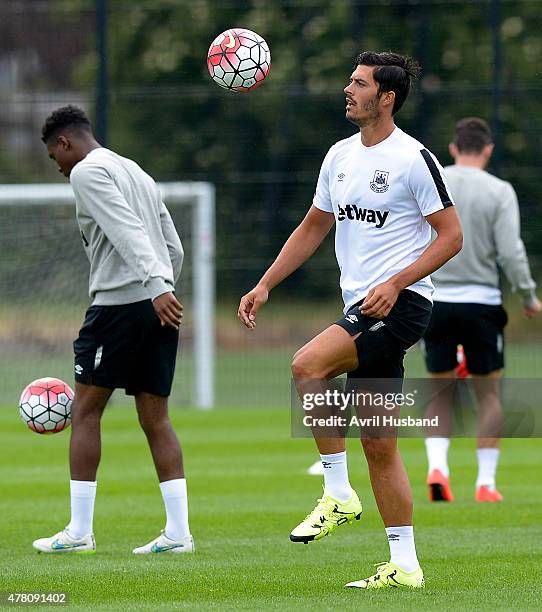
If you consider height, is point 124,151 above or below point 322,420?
above

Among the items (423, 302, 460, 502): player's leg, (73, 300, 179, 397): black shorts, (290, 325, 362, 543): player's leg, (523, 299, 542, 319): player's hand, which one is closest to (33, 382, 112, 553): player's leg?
(73, 300, 179, 397): black shorts

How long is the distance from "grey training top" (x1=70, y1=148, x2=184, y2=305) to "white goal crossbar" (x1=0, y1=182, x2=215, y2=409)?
32.6 feet

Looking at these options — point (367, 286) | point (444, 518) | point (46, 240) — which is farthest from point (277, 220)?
point (367, 286)

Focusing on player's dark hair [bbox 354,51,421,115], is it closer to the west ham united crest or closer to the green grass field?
the west ham united crest

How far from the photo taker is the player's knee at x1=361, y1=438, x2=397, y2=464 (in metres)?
6.45

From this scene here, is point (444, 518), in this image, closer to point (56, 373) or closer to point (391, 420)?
point (391, 420)

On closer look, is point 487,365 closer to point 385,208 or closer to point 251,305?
point 251,305

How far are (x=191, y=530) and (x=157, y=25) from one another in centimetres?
1164

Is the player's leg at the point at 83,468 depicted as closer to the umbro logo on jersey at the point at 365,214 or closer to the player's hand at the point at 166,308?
the player's hand at the point at 166,308

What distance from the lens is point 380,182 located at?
21.6 feet

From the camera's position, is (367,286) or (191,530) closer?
(367,286)

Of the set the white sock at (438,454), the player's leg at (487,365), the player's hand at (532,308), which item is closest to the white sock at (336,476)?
the white sock at (438,454)

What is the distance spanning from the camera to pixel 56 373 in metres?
18.5

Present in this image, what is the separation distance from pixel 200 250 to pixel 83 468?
1040 cm
